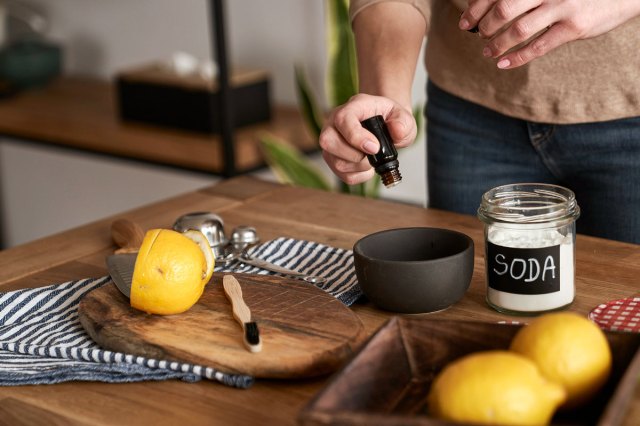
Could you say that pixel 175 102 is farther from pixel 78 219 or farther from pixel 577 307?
pixel 577 307

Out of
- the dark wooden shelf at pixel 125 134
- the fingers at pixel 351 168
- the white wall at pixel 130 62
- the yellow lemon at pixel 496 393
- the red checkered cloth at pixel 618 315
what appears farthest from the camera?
the white wall at pixel 130 62

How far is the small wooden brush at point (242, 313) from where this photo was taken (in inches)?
39.2

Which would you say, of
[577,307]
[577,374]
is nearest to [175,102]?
[577,307]

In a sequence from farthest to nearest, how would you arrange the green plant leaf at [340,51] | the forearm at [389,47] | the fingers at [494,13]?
the green plant leaf at [340,51] → the forearm at [389,47] → the fingers at [494,13]

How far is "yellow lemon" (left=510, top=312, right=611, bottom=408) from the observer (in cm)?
82

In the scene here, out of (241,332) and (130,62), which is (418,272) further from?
(130,62)

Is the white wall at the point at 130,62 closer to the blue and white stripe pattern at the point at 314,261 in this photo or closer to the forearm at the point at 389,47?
the forearm at the point at 389,47

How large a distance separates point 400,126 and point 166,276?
39 cm

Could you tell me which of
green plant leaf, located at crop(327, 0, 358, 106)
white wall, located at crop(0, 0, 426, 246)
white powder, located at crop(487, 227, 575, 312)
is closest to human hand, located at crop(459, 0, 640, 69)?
white powder, located at crop(487, 227, 575, 312)

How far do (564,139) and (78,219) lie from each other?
281cm

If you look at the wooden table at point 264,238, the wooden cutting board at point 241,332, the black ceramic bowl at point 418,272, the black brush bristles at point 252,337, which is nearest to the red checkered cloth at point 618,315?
the wooden table at point 264,238

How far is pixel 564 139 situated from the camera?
1.52 meters

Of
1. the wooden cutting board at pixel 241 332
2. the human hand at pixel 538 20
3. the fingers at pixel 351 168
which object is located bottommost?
the wooden cutting board at pixel 241 332

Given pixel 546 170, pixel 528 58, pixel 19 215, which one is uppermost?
pixel 528 58
